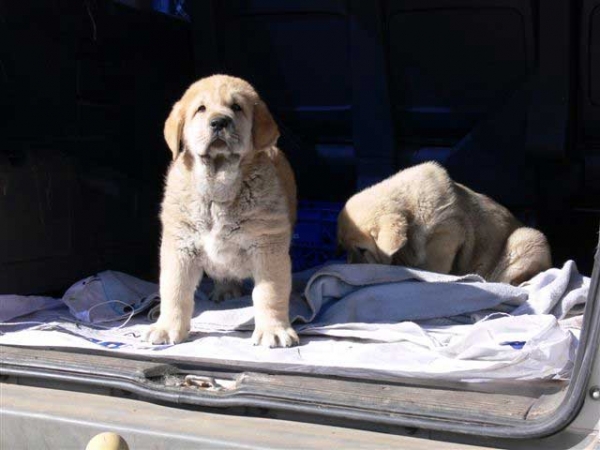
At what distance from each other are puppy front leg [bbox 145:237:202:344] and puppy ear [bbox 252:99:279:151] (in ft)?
1.80

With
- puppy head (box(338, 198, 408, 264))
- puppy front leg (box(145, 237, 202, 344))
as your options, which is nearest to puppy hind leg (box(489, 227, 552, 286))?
puppy head (box(338, 198, 408, 264))

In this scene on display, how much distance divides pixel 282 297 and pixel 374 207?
2.75 feet

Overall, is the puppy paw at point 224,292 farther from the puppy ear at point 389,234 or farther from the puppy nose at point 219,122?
the puppy nose at point 219,122

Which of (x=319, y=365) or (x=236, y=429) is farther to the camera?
(x=319, y=365)

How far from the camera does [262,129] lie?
349cm

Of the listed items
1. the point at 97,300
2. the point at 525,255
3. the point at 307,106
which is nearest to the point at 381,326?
the point at 525,255

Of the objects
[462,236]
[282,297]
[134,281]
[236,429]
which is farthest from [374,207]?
[236,429]

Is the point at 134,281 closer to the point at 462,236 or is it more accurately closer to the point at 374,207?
the point at 374,207

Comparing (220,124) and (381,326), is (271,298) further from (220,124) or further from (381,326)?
(220,124)

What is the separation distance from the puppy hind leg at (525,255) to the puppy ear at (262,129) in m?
1.38

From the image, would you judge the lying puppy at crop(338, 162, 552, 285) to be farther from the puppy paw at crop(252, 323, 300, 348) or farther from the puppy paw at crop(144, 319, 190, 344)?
the puppy paw at crop(144, 319, 190, 344)

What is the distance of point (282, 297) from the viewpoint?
139 inches

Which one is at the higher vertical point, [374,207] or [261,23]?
[261,23]

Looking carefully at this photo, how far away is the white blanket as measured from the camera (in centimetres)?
297
